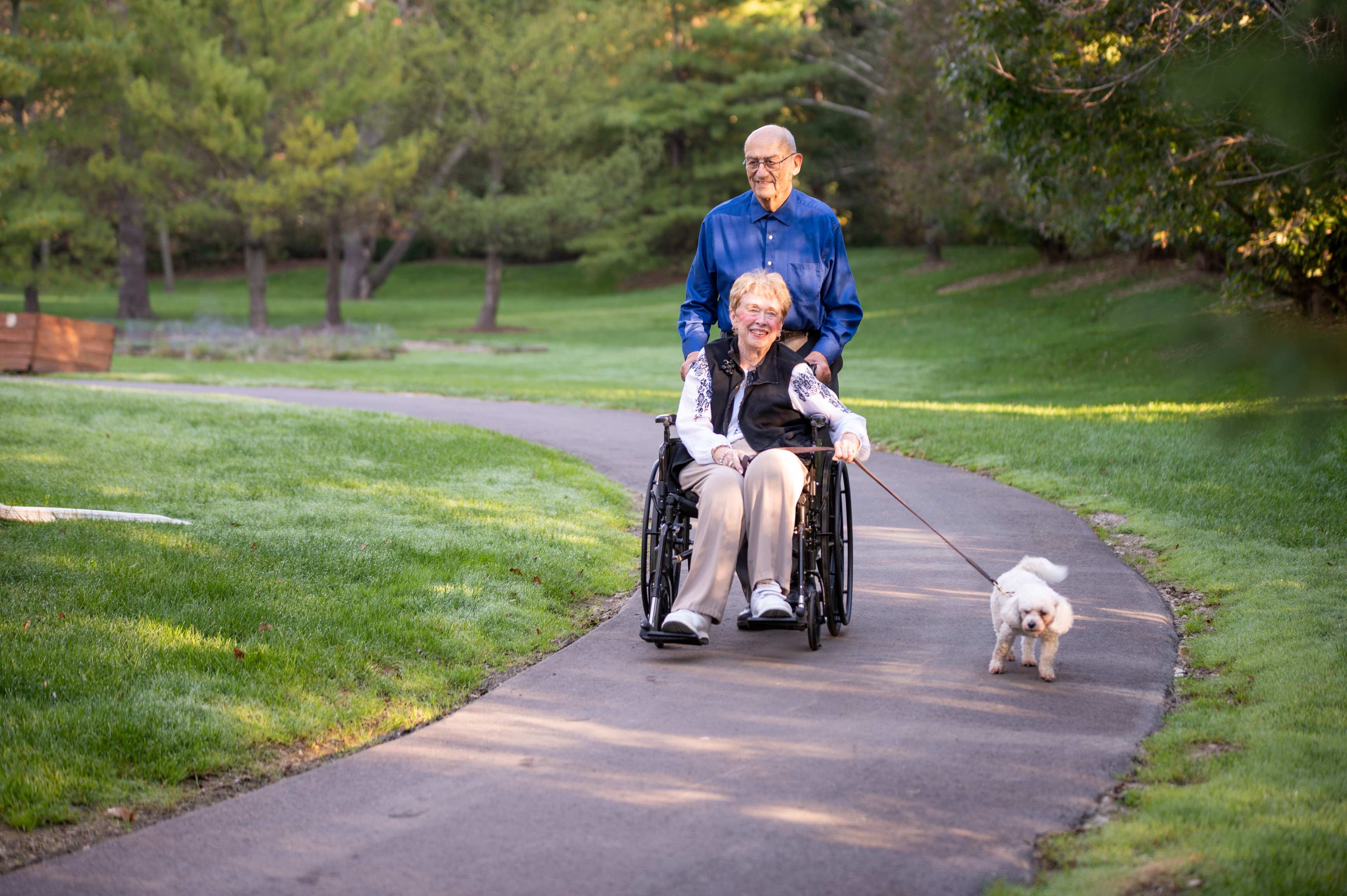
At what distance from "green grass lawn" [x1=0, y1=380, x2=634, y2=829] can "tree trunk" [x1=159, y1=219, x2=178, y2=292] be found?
148 ft

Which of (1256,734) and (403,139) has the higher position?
(403,139)

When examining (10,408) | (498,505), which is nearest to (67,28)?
(10,408)

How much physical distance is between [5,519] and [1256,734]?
6.43 meters

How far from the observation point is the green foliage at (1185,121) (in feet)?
7.04

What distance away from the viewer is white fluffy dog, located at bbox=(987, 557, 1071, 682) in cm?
477

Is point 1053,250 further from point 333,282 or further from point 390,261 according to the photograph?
point 390,261

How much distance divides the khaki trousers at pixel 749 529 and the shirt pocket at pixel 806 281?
37.1 inches

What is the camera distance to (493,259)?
132 feet

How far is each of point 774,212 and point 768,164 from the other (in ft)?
0.90

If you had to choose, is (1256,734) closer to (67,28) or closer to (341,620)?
(341,620)

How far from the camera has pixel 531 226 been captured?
38156 millimetres

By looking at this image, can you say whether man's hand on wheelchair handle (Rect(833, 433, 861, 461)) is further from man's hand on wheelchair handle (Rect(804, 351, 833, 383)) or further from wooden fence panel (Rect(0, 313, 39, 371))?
wooden fence panel (Rect(0, 313, 39, 371))

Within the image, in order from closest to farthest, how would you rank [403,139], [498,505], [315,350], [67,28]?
[498,505]
[315,350]
[67,28]
[403,139]

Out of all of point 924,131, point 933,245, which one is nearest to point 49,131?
point 924,131
